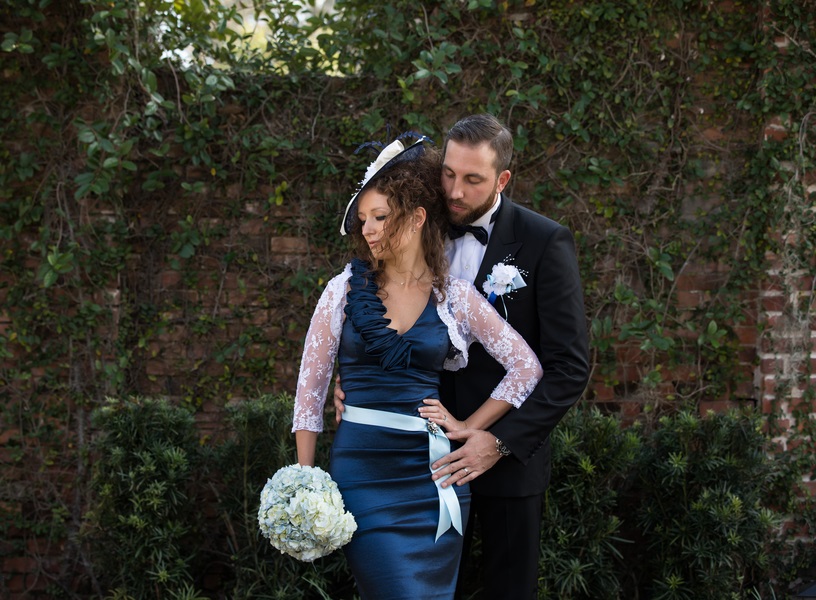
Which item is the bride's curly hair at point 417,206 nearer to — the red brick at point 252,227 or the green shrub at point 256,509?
the green shrub at point 256,509

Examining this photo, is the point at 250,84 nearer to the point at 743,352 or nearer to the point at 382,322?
the point at 382,322

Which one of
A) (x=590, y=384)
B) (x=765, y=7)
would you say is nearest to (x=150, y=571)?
(x=590, y=384)

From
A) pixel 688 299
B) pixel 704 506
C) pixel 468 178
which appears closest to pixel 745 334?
pixel 688 299

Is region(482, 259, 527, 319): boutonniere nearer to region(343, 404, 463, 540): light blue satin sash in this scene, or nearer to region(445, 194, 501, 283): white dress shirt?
region(445, 194, 501, 283): white dress shirt

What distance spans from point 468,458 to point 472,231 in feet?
2.60

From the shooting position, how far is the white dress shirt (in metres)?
2.87

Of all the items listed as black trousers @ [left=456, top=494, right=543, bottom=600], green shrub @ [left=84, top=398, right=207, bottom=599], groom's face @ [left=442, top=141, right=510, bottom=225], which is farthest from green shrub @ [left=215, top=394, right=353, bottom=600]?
groom's face @ [left=442, top=141, right=510, bottom=225]

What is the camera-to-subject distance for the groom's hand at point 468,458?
8.41 feet

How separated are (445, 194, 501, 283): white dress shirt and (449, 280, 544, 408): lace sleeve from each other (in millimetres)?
216

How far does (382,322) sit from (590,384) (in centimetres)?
200

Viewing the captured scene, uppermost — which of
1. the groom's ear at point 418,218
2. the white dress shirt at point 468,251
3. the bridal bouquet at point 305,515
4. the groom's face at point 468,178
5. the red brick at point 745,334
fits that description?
the groom's face at point 468,178

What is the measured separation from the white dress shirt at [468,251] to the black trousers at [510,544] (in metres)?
0.79

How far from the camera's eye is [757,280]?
409cm

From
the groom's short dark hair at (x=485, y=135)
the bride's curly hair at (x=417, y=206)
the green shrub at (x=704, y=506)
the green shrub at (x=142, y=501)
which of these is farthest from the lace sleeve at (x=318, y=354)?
the green shrub at (x=704, y=506)
